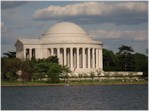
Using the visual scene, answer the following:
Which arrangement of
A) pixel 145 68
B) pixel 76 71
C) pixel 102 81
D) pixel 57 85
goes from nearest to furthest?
pixel 57 85 < pixel 102 81 < pixel 145 68 < pixel 76 71

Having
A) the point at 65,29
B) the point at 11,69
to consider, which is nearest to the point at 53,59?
the point at 65,29

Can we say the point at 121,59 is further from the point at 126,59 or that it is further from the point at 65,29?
the point at 65,29

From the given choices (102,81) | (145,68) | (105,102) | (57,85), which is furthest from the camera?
(145,68)

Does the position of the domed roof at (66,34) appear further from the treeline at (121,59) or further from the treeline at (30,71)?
the treeline at (30,71)

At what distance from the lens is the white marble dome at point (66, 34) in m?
132

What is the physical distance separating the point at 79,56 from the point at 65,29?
750cm

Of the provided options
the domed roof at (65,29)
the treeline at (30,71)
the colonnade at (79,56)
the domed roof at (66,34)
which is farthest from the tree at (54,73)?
the domed roof at (65,29)

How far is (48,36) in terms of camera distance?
441ft

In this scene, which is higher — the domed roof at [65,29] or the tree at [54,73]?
the domed roof at [65,29]

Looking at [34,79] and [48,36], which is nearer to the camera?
[34,79]

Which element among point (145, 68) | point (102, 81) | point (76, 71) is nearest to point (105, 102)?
point (102, 81)

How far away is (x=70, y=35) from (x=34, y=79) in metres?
31.8

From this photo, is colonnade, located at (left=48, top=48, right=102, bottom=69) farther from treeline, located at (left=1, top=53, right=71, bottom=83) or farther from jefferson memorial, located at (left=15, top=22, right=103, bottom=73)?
treeline, located at (left=1, top=53, right=71, bottom=83)

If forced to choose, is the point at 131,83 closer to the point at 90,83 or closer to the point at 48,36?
the point at 90,83
